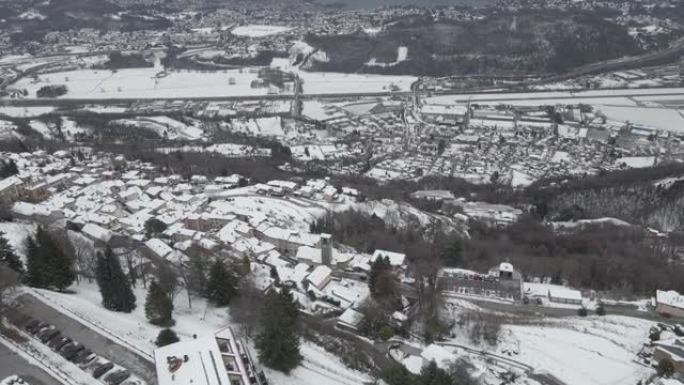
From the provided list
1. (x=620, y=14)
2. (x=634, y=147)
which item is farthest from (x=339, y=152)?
(x=620, y=14)

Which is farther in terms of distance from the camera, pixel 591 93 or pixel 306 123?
pixel 591 93

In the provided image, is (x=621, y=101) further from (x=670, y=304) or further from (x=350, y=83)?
(x=670, y=304)

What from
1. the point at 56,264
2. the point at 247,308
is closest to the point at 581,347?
the point at 247,308

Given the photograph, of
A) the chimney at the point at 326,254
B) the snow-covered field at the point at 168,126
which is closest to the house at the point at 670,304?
the chimney at the point at 326,254

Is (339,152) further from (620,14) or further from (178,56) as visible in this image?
(620,14)

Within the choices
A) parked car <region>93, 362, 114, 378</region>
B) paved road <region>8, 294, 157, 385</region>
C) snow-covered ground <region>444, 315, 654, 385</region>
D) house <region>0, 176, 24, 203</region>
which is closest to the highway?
house <region>0, 176, 24, 203</region>
